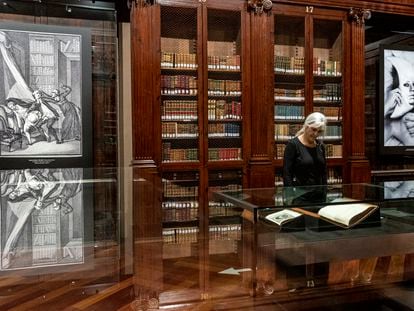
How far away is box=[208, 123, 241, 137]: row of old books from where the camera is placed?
14.6 feet

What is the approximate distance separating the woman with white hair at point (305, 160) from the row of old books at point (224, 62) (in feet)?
5.32

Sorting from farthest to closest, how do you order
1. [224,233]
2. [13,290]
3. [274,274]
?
[224,233] → [274,274] → [13,290]

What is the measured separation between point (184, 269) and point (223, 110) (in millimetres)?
3460

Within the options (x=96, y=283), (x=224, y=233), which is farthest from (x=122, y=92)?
(x=96, y=283)

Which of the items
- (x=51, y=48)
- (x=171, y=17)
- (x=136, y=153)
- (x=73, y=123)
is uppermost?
(x=171, y=17)

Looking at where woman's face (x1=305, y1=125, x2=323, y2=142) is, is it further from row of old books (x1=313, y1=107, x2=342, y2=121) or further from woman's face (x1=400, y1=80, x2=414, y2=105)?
woman's face (x1=400, y1=80, x2=414, y2=105)

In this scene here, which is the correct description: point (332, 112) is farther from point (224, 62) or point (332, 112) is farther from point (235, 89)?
point (224, 62)

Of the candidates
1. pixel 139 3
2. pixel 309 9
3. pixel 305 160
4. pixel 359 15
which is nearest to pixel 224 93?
pixel 139 3

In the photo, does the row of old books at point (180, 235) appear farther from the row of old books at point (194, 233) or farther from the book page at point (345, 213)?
the book page at point (345, 213)

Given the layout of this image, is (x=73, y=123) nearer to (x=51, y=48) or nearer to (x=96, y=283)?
(x=51, y=48)

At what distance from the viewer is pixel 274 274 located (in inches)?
42.5

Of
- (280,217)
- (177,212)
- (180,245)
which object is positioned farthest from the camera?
(177,212)

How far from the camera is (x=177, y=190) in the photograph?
3340mm

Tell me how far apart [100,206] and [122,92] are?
8.06 ft
